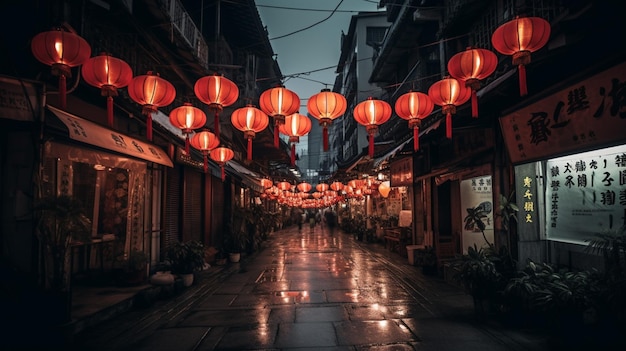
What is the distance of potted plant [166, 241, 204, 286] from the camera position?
10203mm

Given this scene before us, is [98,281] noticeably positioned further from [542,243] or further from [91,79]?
[542,243]

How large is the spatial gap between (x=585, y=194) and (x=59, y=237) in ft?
32.5

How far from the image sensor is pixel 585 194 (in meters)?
6.48

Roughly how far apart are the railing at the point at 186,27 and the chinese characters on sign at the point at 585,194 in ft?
40.7

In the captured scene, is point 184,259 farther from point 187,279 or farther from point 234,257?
point 234,257

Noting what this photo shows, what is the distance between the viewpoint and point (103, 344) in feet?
19.1

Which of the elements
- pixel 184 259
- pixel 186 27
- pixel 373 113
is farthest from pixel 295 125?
pixel 186 27

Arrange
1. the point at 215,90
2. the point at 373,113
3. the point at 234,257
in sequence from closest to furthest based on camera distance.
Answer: the point at 215,90 < the point at 373,113 < the point at 234,257

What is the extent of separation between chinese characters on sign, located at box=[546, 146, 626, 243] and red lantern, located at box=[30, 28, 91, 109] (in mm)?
9669

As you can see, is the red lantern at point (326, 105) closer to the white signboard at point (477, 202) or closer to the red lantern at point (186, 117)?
the red lantern at point (186, 117)

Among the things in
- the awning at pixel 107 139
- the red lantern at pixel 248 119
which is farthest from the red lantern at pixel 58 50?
the red lantern at pixel 248 119

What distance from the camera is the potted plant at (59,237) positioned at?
5.84 metres

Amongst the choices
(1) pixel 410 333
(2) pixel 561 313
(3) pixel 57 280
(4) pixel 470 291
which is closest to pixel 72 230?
(3) pixel 57 280

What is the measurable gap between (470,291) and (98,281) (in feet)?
31.6
